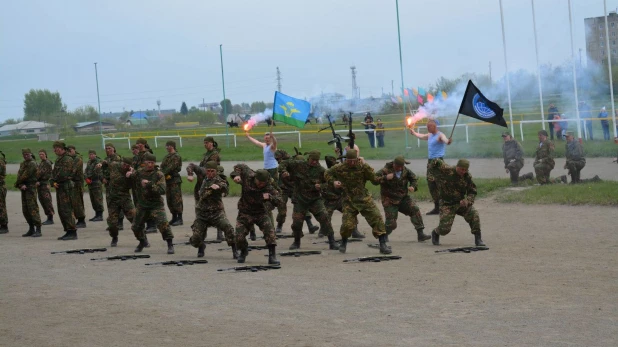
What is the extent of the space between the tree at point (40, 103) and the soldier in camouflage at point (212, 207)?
208 feet

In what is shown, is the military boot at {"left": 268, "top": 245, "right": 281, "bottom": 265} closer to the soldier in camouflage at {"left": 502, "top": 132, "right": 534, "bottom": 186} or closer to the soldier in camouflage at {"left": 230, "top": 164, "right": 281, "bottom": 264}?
the soldier in camouflage at {"left": 230, "top": 164, "right": 281, "bottom": 264}

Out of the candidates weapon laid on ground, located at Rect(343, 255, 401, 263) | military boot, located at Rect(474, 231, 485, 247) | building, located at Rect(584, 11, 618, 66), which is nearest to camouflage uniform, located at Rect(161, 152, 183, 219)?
weapon laid on ground, located at Rect(343, 255, 401, 263)

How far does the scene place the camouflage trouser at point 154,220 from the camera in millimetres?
15352

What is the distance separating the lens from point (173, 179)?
1922cm

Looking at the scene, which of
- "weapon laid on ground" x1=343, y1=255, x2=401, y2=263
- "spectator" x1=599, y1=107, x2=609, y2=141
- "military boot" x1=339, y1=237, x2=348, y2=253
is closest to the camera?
"weapon laid on ground" x1=343, y1=255, x2=401, y2=263

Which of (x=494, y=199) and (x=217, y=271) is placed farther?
(x=494, y=199)

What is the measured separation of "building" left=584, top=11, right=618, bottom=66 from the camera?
102 ft

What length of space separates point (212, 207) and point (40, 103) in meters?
74.1

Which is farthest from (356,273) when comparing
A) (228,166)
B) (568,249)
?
(228,166)

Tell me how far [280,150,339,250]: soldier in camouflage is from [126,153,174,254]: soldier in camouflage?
2230 mm

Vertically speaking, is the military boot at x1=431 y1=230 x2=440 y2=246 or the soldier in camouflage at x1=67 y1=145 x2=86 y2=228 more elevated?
the soldier in camouflage at x1=67 y1=145 x2=86 y2=228

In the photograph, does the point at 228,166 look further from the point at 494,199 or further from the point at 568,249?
the point at 568,249

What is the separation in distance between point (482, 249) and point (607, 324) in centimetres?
546

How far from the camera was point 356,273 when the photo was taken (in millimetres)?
12547
